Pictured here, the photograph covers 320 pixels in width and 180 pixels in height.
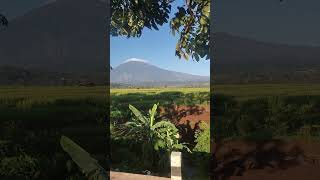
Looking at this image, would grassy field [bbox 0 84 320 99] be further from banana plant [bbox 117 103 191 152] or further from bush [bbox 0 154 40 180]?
banana plant [bbox 117 103 191 152]

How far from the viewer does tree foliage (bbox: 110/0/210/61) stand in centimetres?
647

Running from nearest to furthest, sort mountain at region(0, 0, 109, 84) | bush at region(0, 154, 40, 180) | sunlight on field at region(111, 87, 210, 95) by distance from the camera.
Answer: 1. bush at region(0, 154, 40, 180)
2. mountain at region(0, 0, 109, 84)
3. sunlight on field at region(111, 87, 210, 95)

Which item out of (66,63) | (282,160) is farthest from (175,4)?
(282,160)

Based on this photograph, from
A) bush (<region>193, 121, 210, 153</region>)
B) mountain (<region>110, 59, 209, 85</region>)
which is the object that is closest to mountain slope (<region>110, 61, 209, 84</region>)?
mountain (<region>110, 59, 209, 85</region>)

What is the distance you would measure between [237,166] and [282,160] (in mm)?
621

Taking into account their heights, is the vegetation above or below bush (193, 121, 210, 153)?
above

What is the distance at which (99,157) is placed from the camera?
5805 mm

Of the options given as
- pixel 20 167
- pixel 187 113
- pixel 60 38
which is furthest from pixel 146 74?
pixel 20 167

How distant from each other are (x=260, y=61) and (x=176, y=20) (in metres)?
2.21

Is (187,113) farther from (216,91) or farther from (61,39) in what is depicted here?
(61,39)

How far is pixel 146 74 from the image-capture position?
9.20 meters

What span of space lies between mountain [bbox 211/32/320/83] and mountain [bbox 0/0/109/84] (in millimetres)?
1533

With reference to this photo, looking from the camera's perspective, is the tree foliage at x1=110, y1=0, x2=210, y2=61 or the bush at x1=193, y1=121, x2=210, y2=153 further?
the bush at x1=193, y1=121, x2=210, y2=153

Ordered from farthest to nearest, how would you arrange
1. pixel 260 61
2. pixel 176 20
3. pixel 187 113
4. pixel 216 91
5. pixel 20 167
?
pixel 187 113 < pixel 176 20 < pixel 216 91 < pixel 260 61 < pixel 20 167
